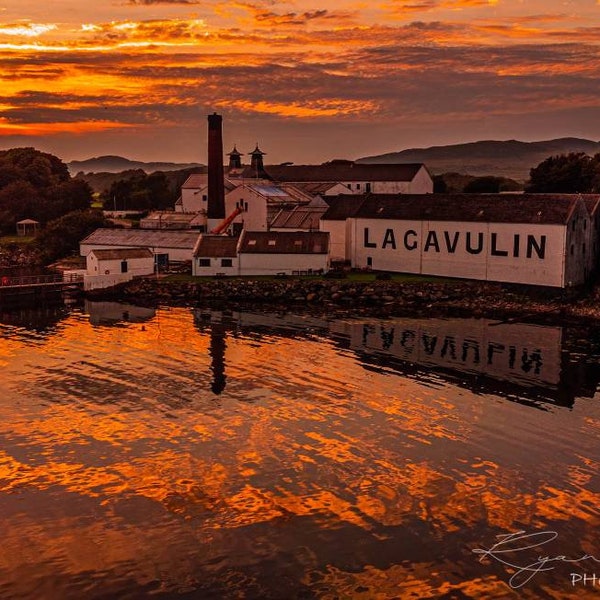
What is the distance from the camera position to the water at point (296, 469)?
17.5m

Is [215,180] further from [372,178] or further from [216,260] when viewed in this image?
[372,178]

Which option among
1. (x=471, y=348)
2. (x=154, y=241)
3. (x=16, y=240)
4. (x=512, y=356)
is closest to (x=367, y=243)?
(x=154, y=241)

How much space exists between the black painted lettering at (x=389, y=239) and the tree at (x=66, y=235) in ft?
124

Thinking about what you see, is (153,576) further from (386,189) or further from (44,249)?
(386,189)

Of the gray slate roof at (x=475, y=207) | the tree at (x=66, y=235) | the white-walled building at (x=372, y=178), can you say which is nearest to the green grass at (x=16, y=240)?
the tree at (x=66, y=235)

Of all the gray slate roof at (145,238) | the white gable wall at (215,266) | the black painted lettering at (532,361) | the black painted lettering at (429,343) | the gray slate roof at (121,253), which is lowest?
the black painted lettering at (429,343)

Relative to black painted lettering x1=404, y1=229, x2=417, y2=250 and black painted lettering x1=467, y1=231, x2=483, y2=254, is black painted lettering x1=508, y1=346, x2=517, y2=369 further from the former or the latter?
black painted lettering x1=404, y1=229, x2=417, y2=250

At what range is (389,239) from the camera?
62000mm

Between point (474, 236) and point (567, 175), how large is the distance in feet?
125

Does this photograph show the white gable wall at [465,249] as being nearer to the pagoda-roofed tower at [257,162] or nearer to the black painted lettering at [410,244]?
the black painted lettering at [410,244]

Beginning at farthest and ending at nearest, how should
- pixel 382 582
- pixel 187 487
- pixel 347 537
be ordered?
pixel 187 487 → pixel 347 537 → pixel 382 582

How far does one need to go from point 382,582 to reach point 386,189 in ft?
Result: 285

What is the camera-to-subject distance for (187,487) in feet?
72.3

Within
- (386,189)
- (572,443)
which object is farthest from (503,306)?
(386,189)
